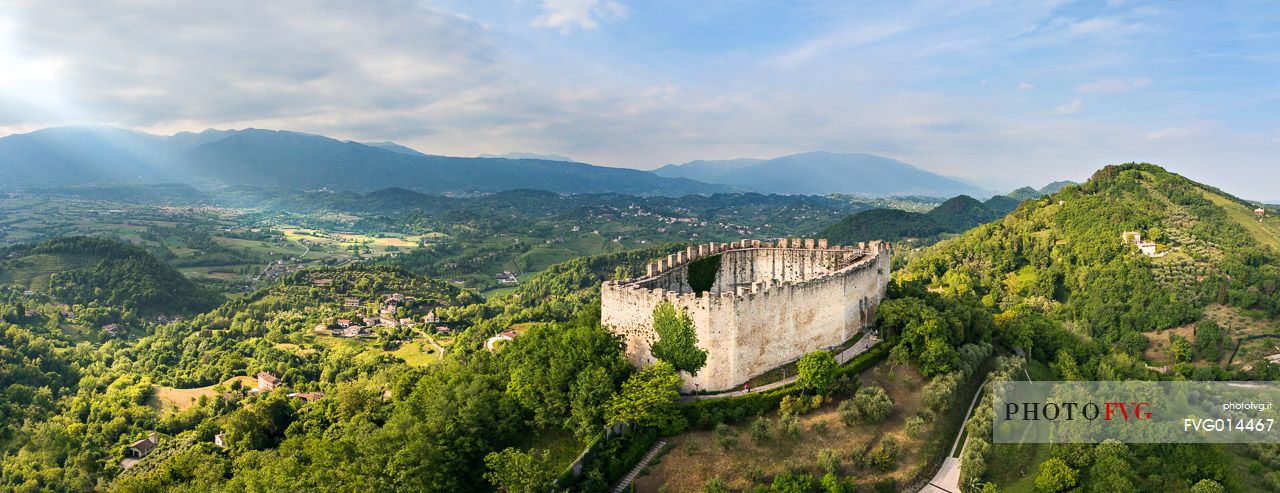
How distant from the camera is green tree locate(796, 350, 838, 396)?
38469 mm

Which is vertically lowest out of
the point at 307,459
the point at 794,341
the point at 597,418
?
the point at 307,459

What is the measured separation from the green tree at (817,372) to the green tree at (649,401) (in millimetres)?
7813

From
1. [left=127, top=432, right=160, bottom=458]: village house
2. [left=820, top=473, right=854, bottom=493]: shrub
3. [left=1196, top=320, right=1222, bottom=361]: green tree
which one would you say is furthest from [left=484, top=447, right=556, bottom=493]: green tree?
[left=1196, top=320, right=1222, bottom=361]: green tree

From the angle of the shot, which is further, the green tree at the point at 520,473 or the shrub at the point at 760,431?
the shrub at the point at 760,431

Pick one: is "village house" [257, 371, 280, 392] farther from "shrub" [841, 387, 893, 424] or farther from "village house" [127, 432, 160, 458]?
"shrub" [841, 387, 893, 424]

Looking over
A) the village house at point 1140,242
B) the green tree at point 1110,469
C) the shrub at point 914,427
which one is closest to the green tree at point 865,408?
the shrub at point 914,427

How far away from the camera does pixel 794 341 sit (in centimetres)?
4131

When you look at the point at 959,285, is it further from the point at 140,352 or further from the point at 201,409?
the point at 140,352

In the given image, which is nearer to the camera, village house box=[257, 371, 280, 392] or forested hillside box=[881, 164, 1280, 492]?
forested hillside box=[881, 164, 1280, 492]

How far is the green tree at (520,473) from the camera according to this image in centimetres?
3102

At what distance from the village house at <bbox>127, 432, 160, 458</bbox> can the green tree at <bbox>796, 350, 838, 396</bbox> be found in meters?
54.3

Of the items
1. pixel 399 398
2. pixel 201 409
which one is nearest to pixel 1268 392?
pixel 399 398

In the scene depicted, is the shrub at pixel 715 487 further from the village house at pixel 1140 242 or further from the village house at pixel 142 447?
the village house at pixel 1140 242

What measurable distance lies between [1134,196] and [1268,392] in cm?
6046
